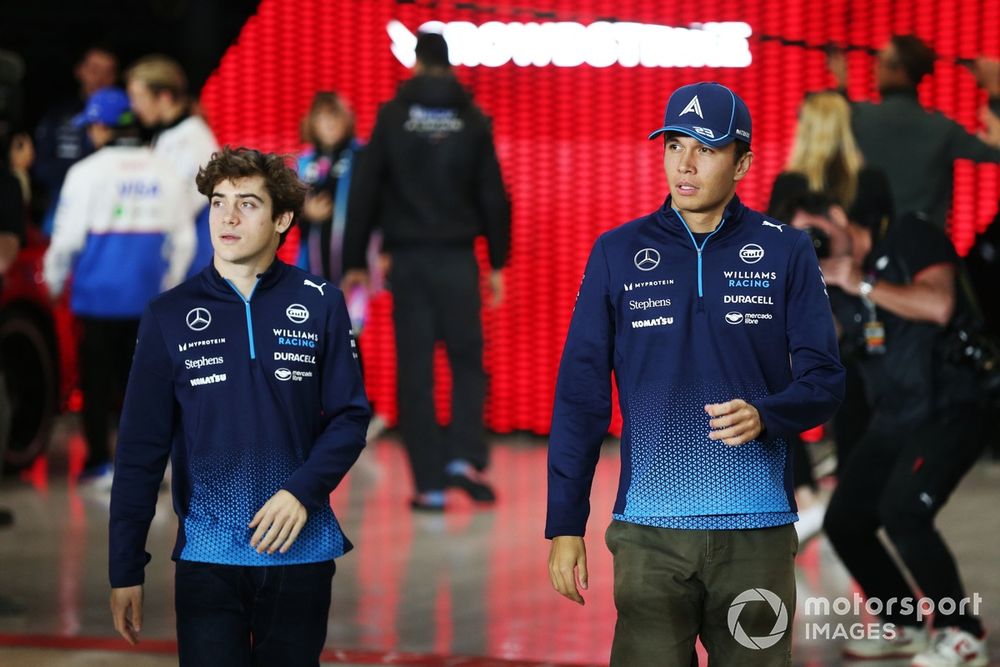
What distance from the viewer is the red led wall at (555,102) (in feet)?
30.5

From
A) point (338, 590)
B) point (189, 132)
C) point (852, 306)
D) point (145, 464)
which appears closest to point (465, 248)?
point (189, 132)

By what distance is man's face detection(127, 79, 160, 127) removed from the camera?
9.10 m

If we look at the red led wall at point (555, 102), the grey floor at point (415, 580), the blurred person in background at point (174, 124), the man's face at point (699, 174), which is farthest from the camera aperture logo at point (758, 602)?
the red led wall at point (555, 102)

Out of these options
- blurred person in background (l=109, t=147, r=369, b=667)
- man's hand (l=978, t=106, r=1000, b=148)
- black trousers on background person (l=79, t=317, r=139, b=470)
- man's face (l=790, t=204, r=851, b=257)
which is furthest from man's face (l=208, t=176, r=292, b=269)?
black trousers on background person (l=79, t=317, r=139, b=470)

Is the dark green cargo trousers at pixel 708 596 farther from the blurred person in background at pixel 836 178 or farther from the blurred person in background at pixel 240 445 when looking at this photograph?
the blurred person in background at pixel 836 178

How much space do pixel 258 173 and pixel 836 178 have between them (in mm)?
3394

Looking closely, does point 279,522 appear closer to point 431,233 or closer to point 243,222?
point 243,222

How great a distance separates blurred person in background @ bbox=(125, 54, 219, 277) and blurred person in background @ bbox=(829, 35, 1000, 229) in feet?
11.8

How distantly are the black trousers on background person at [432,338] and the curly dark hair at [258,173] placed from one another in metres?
4.55

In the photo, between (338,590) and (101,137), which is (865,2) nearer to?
(101,137)

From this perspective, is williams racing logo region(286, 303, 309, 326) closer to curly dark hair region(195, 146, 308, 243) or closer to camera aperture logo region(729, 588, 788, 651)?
curly dark hair region(195, 146, 308, 243)

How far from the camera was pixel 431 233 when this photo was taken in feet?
27.1

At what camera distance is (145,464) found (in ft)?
11.6

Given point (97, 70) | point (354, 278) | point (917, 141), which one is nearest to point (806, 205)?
point (917, 141)
